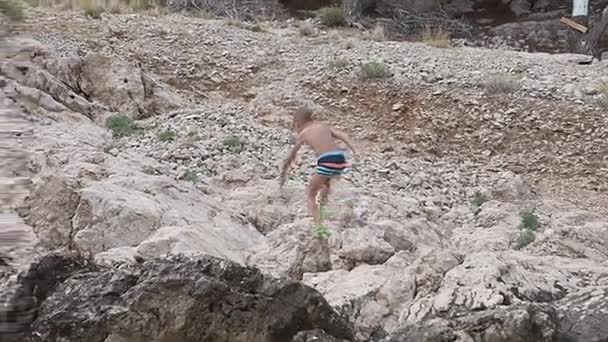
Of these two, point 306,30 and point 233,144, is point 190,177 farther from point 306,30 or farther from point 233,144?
point 306,30

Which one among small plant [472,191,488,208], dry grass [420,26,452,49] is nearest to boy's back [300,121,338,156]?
small plant [472,191,488,208]

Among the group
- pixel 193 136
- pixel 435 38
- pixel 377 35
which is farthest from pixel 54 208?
pixel 435 38

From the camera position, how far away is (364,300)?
6328 millimetres

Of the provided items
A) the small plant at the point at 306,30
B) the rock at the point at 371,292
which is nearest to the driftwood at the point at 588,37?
the small plant at the point at 306,30

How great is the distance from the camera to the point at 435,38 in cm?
1678

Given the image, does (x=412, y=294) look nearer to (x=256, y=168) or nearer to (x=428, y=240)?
(x=428, y=240)

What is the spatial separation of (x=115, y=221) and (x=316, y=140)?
1.74 m

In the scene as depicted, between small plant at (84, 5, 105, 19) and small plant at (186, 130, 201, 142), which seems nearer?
small plant at (186, 130, 201, 142)

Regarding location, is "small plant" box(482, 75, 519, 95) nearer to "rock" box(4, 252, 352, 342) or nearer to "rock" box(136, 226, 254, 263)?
"rock" box(136, 226, 254, 263)

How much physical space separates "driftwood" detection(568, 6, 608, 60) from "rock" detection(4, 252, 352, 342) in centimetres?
1156

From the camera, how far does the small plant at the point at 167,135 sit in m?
10.0

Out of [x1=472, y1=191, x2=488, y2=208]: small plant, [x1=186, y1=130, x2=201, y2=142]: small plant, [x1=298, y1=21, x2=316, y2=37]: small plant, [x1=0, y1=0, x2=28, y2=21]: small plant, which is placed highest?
[x1=0, y1=0, x2=28, y2=21]: small plant

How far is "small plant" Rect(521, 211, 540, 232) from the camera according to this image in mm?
8641

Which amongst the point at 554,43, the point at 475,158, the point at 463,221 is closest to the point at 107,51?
the point at 475,158
